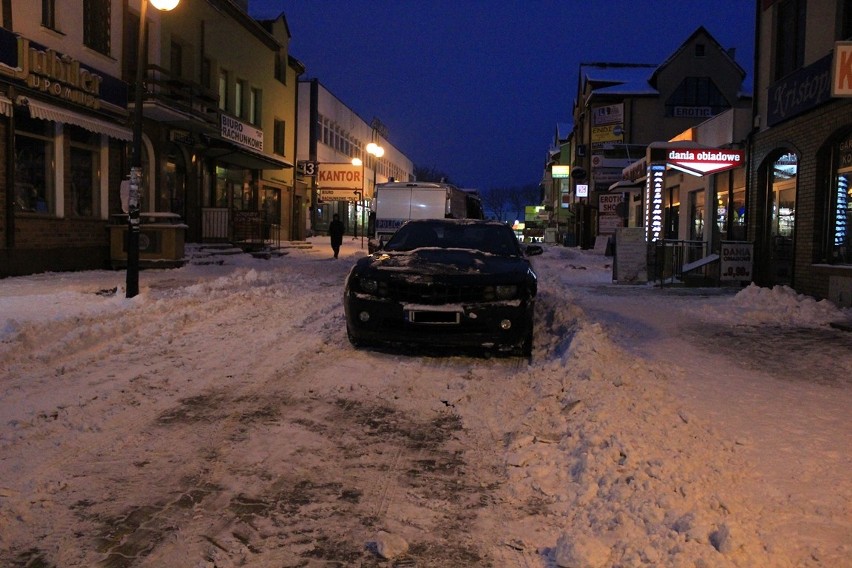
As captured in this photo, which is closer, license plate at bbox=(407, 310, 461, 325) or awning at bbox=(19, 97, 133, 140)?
license plate at bbox=(407, 310, 461, 325)

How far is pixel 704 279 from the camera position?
16.7 metres

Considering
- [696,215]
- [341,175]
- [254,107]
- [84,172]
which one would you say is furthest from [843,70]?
[341,175]

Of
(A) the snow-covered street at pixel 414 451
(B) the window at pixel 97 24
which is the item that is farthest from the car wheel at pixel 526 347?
(B) the window at pixel 97 24

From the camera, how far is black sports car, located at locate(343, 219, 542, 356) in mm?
6867

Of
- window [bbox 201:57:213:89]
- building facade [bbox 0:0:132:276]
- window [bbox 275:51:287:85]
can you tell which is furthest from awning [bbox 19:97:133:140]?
window [bbox 275:51:287:85]

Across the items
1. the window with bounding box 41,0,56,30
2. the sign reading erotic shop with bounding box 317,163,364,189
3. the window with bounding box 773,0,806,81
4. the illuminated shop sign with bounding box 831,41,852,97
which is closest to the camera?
the illuminated shop sign with bounding box 831,41,852,97

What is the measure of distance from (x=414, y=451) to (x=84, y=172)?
15.3 m

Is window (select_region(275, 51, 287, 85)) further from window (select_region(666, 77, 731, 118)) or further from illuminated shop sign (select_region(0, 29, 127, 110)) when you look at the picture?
window (select_region(666, 77, 731, 118))

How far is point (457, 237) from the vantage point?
9039mm

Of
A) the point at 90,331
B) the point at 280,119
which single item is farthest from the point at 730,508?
the point at 280,119

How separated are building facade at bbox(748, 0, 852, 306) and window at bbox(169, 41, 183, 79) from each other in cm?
1614

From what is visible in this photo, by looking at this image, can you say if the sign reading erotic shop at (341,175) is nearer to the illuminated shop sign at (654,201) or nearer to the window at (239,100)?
the window at (239,100)

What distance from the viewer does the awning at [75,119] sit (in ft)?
46.0

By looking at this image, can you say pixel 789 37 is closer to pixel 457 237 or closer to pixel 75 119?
pixel 457 237
